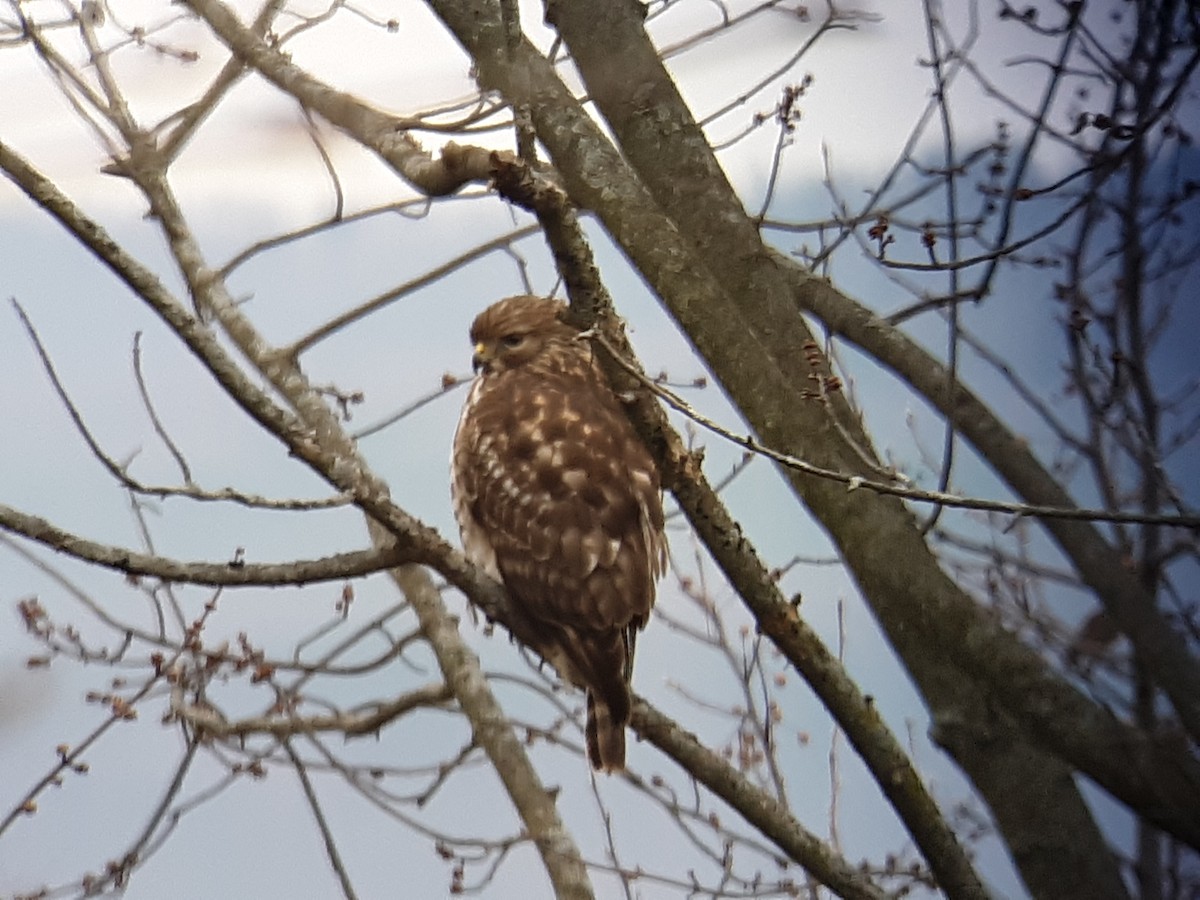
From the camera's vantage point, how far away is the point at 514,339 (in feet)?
6.98

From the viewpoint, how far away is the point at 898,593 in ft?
5.23

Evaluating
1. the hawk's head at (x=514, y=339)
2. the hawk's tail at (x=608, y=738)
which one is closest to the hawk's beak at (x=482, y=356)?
the hawk's head at (x=514, y=339)

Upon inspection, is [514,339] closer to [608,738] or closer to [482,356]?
[482,356]

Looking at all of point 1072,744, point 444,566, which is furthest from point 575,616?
Answer: point 1072,744

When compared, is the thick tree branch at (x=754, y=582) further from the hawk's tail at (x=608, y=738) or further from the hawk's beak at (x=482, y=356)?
the hawk's beak at (x=482, y=356)

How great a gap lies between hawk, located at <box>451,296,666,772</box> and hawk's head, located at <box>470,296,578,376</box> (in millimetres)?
44

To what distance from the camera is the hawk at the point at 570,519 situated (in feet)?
6.00

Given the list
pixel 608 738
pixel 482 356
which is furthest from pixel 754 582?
pixel 482 356

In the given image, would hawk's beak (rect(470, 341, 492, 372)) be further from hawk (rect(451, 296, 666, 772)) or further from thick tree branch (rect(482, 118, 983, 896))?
thick tree branch (rect(482, 118, 983, 896))

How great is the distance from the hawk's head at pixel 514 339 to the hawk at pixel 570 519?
4 centimetres

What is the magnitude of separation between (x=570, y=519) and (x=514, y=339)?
0.36m

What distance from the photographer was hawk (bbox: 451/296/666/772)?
1.83 meters

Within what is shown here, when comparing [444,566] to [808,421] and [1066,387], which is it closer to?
[808,421]

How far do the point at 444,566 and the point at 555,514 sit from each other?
411 millimetres
